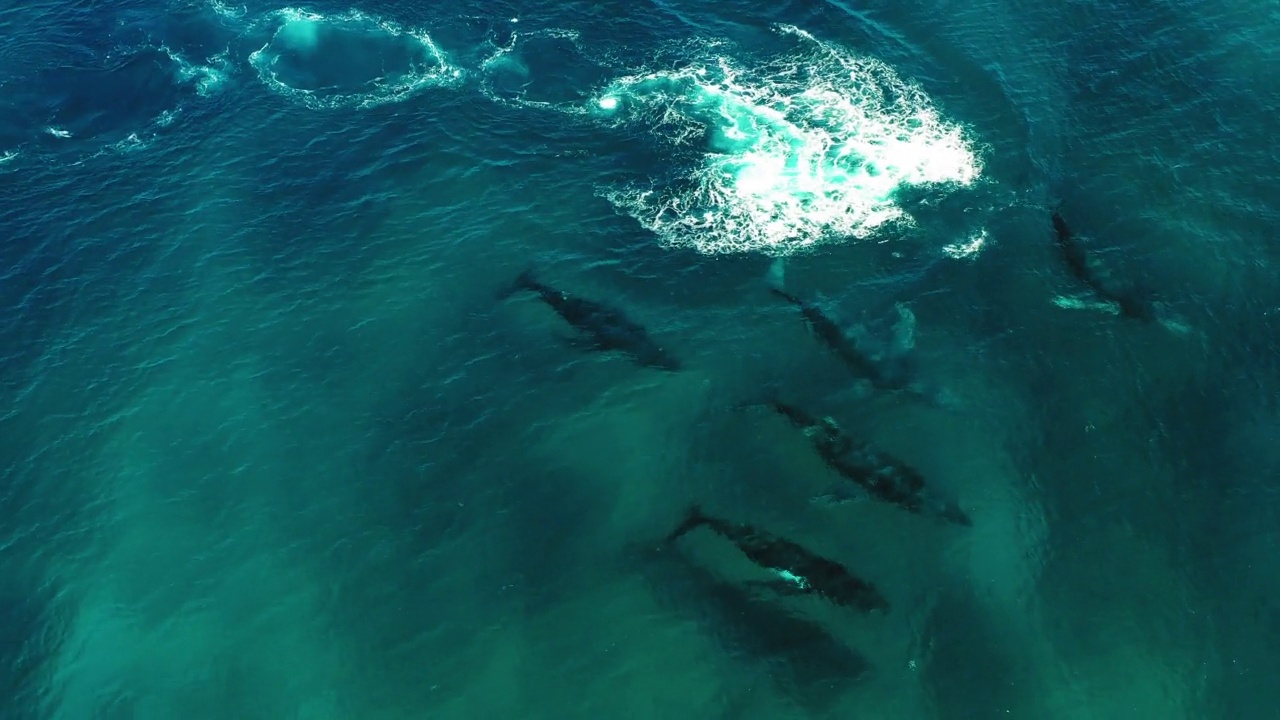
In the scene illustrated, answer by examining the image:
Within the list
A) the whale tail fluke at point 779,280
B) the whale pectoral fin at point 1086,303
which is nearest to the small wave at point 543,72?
the whale tail fluke at point 779,280

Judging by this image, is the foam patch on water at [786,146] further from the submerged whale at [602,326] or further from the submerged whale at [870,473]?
the submerged whale at [870,473]

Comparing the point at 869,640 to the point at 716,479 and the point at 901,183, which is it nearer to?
the point at 716,479

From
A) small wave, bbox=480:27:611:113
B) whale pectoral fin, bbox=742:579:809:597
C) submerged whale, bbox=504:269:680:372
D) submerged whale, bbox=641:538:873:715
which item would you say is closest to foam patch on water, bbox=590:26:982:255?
small wave, bbox=480:27:611:113

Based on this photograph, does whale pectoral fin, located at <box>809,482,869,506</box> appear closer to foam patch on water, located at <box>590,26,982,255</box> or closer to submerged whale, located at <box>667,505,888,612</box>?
submerged whale, located at <box>667,505,888,612</box>

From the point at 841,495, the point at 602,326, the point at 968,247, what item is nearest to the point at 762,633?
the point at 841,495

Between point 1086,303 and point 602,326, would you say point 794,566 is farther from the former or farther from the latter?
point 1086,303

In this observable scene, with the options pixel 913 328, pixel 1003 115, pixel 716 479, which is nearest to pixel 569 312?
pixel 716 479

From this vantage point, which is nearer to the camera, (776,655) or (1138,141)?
(776,655)
